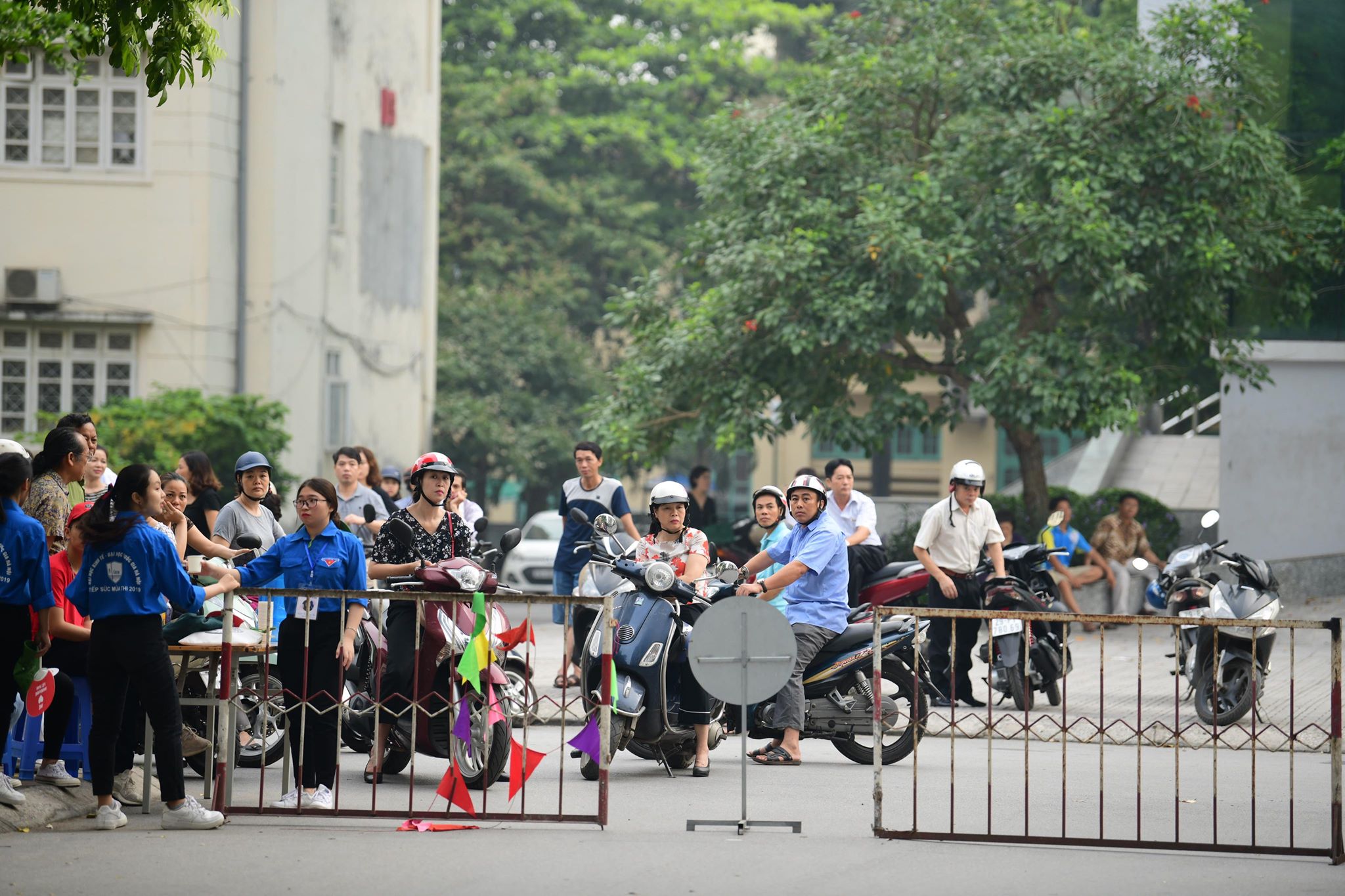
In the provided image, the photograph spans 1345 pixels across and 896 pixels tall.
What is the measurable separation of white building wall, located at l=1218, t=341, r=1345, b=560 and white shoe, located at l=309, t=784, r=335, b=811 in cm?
1773

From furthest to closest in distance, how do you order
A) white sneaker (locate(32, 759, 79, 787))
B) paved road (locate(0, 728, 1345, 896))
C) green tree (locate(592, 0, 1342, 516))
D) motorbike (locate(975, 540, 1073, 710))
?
1. green tree (locate(592, 0, 1342, 516))
2. motorbike (locate(975, 540, 1073, 710))
3. white sneaker (locate(32, 759, 79, 787))
4. paved road (locate(0, 728, 1345, 896))

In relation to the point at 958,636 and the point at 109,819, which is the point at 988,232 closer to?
the point at 958,636

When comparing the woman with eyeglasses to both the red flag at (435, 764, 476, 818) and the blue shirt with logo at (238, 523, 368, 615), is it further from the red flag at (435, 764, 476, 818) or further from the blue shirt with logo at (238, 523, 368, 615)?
the red flag at (435, 764, 476, 818)

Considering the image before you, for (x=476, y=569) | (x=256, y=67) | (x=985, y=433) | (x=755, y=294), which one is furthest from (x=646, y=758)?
(x=985, y=433)

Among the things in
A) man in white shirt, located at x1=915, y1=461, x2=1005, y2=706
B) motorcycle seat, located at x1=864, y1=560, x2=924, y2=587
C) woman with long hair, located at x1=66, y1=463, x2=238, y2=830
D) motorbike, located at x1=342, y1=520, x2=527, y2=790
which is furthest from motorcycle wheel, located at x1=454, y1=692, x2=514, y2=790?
motorcycle seat, located at x1=864, y1=560, x2=924, y2=587

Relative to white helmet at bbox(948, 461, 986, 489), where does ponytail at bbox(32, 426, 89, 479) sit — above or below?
above

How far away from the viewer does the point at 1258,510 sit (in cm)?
2405

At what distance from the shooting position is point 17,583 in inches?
308

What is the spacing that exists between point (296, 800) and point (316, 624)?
2.85ft

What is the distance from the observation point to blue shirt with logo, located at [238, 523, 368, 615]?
27.8 ft

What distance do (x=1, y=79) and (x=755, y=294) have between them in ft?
33.3

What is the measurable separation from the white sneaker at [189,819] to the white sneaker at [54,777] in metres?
0.79

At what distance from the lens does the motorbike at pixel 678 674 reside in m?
9.66

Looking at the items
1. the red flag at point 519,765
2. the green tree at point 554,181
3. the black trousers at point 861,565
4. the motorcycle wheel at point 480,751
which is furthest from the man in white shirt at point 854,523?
the green tree at point 554,181
